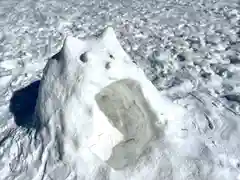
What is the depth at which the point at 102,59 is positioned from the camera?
2.11 m

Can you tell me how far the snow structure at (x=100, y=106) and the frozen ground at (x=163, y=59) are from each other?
0.46ft

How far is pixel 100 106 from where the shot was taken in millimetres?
2055

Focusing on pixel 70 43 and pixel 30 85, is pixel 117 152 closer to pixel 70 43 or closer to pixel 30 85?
pixel 70 43

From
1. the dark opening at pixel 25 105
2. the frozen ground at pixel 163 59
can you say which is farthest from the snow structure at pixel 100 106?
the dark opening at pixel 25 105

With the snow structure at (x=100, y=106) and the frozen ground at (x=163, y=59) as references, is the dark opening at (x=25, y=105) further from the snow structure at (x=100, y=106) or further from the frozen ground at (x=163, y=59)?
the snow structure at (x=100, y=106)

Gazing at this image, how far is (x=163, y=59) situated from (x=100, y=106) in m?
1.36

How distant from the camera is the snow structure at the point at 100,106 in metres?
1.98

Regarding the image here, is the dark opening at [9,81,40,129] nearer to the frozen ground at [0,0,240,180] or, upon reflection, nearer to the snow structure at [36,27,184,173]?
the frozen ground at [0,0,240,180]

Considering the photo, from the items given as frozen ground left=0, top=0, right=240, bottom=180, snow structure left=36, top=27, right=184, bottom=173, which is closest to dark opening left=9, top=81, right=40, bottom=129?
frozen ground left=0, top=0, right=240, bottom=180

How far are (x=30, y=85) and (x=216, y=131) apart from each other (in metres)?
1.70

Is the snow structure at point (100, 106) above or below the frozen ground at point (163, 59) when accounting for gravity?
above

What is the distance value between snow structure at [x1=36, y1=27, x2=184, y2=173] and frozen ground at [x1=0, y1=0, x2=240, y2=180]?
0.46 feet

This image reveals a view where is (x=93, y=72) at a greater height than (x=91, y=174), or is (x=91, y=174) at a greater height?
(x=93, y=72)

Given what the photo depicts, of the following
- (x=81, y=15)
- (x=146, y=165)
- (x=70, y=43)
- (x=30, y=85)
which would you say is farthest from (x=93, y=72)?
(x=81, y=15)
